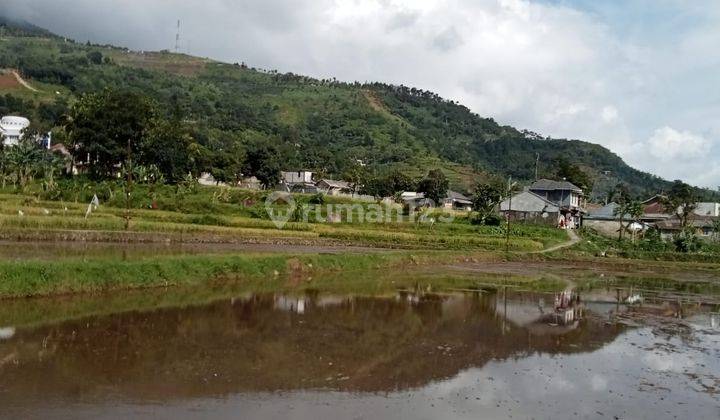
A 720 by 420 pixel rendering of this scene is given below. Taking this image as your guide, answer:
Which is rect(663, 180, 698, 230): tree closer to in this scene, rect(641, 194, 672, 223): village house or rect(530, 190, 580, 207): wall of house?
rect(641, 194, 672, 223): village house

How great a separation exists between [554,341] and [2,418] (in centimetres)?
1412

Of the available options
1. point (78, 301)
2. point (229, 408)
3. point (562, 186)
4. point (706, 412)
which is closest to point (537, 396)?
point (706, 412)

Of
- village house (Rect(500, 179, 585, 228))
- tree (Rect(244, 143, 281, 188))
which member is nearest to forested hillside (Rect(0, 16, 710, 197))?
tree (Rect(244, 143, 281, 188))

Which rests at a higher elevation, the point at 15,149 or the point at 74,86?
the point at 74,86

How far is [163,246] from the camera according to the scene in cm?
3391

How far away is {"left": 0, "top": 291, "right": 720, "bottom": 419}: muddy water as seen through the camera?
10023mm

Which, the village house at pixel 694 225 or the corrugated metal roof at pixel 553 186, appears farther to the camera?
the corrugated metal roof at pixel 553 186

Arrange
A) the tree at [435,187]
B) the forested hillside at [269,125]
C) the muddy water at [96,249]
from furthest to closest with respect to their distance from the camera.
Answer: the forested hillside at [269,125] → the tree at [435,187] → the muddy water at [96,249]

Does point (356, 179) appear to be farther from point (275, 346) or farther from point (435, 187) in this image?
point (275, 346)

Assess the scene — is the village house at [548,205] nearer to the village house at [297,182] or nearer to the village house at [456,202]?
the village house at [456,202]

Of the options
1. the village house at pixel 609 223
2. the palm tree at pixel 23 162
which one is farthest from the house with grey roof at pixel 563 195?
the palm tree at pixel 23 162

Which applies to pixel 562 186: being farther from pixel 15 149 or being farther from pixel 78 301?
pixel 78 301

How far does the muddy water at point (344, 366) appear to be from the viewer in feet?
32.9

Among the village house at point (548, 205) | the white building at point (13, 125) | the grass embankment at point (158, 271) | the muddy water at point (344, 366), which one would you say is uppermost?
the white building at point (13, 125)
